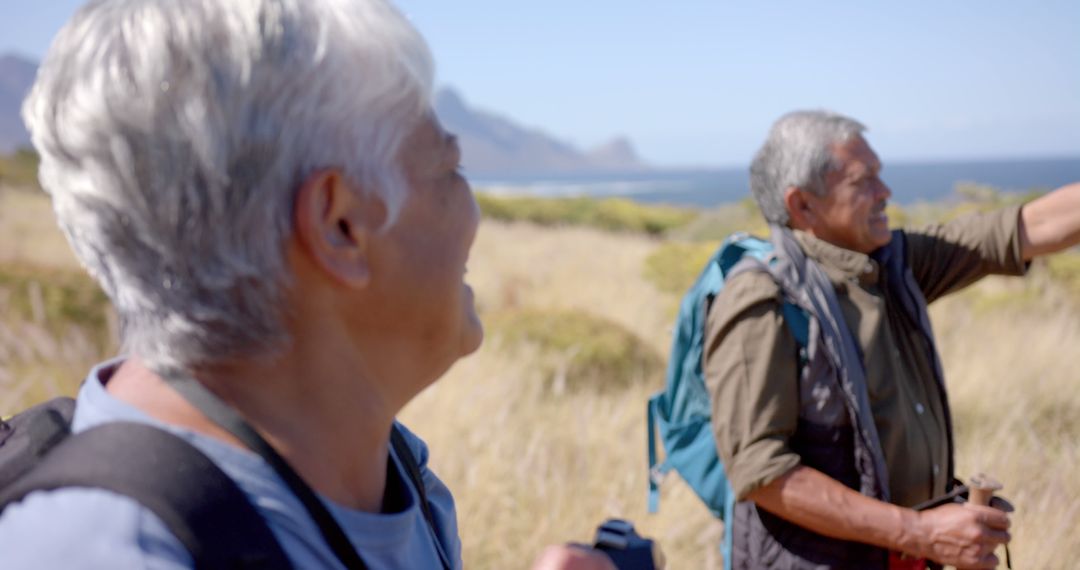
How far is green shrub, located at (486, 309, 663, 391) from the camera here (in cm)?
677

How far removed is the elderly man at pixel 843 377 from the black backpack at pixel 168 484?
171cm

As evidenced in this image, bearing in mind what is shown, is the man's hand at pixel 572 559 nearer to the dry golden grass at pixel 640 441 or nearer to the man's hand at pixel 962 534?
the man's hand at pixel 962 534

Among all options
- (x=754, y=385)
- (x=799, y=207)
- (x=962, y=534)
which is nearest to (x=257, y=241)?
(x=754, y=385)

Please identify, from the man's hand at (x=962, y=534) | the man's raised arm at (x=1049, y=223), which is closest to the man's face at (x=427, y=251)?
the man's hand at (x=962, y=534)

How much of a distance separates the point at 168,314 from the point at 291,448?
0.20 meters

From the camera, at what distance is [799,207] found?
2762 mm

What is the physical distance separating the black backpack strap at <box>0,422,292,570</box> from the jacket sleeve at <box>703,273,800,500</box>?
5.53 feet

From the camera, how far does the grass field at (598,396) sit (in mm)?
4195

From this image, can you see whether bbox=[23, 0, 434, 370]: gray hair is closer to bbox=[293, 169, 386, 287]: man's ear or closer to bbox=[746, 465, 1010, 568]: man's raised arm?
bbox=[293, 169, 386, 287]: man's ear

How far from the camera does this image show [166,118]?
0.94 meters

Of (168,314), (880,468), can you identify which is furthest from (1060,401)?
(168,314)

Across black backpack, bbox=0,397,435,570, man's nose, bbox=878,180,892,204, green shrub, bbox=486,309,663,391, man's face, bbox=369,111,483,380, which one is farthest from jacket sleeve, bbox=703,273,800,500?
green shrub, bbox=486,309,663,391

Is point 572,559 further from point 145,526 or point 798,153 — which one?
point 798,153

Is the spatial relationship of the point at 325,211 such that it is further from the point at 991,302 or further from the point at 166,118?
the point at 991,302
